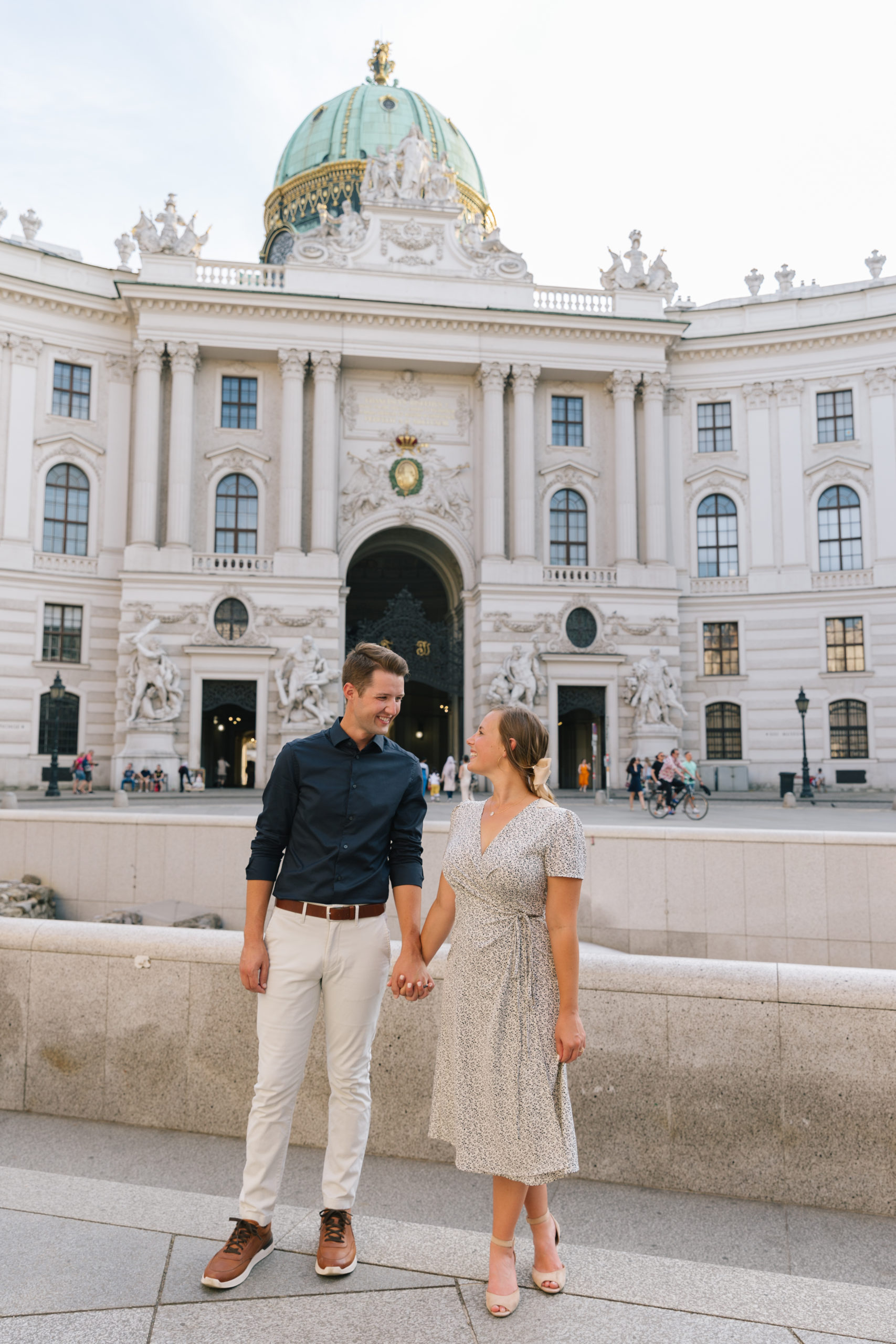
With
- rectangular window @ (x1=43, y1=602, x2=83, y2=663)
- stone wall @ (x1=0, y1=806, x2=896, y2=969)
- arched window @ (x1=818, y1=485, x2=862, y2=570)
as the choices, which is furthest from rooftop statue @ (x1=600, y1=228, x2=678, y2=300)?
stone wall @ (x1=0, y1=806, x2=896, y2=969)

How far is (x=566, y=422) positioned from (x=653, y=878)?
31.1m

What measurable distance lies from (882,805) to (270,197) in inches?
1737

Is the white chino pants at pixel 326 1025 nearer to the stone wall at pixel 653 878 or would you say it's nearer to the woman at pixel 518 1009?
the woman at pixel 518 1009

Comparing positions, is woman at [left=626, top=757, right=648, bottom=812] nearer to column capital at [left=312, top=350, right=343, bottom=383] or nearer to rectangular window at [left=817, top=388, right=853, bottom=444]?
rectangular window at [left=817, top=388, right=853, bottom=444]

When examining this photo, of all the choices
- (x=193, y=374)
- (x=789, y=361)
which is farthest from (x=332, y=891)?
(x=789, y=361)

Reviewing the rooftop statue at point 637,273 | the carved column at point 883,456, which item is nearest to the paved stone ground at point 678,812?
the carved column at point 883,456

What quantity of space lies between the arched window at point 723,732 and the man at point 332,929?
37.1m

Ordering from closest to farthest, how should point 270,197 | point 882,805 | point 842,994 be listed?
point 842,994, point 882,805, point 270,197

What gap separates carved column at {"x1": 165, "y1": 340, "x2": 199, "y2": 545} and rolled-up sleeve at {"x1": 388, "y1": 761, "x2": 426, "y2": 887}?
34163mm

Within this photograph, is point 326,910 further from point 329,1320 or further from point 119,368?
point 119,368

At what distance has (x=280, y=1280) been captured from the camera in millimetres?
3729

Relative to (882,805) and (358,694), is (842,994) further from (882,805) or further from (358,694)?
(882,805)

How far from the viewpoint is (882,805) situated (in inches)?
1207

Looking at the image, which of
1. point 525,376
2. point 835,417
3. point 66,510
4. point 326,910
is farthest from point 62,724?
point 326,910
